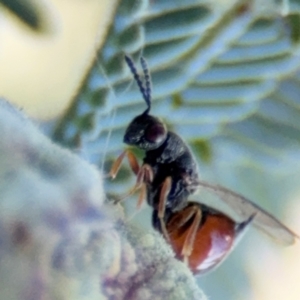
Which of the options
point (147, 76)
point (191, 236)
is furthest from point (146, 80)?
point (191, 236)

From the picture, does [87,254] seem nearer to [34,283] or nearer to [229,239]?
[34,283]

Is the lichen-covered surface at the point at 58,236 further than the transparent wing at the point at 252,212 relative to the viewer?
No

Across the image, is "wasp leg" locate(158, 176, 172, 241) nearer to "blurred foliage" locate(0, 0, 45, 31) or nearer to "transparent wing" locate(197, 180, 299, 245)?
"transparent wing" locate(197, 180, 299, 245)

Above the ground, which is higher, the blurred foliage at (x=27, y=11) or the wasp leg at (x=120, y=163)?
the blurred foliage at (x=27, y=11)

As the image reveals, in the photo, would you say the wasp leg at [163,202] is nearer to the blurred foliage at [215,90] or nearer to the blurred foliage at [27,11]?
the blurred foliage at [215,90]

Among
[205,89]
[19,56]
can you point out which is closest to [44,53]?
[19,56]

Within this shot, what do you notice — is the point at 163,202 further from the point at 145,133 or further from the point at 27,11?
the point at 27,11

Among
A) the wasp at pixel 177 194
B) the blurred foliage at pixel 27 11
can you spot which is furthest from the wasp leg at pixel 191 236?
the blurred foliage at pixel 27 11
